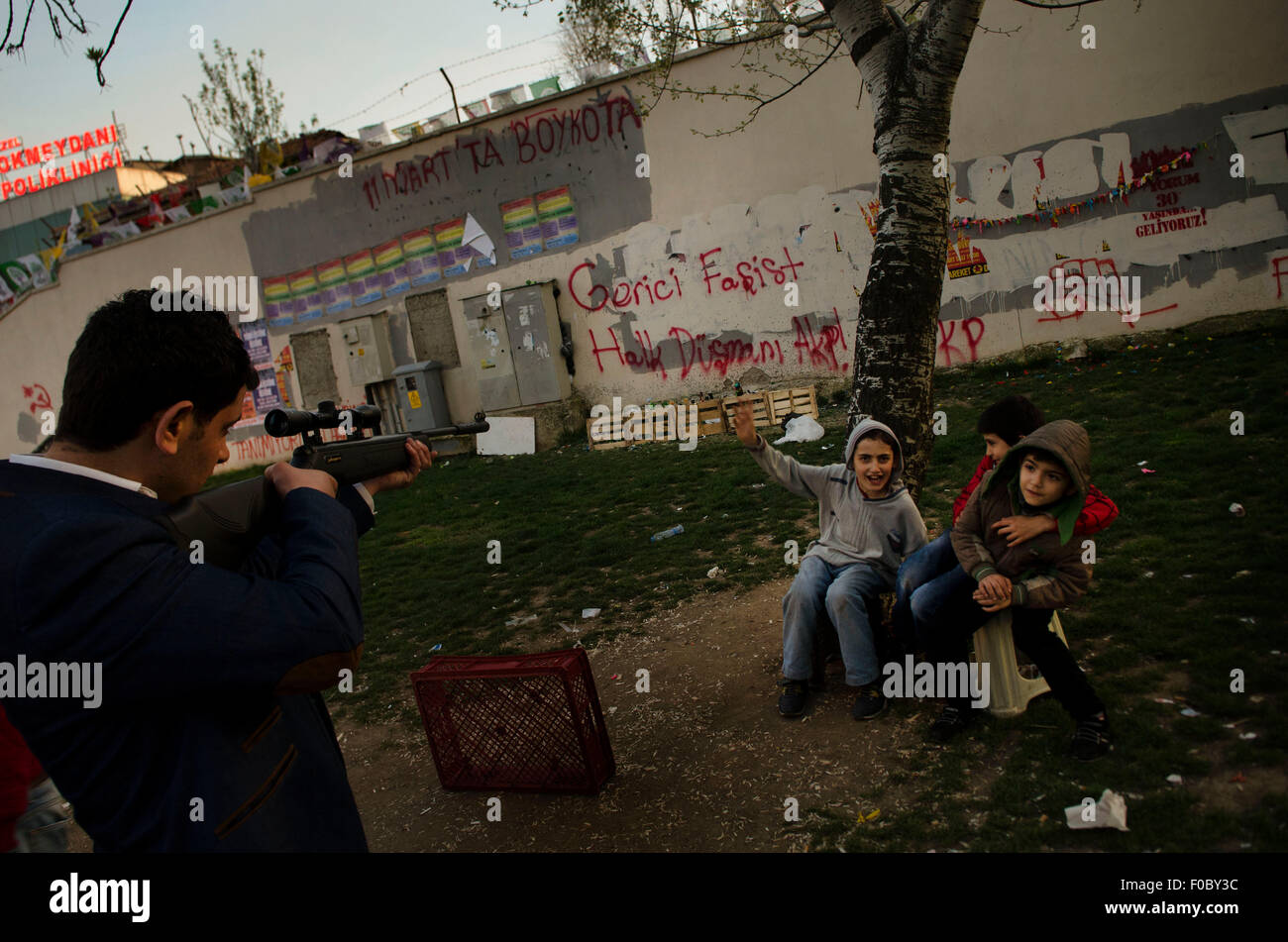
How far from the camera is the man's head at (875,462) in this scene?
13.3 feet

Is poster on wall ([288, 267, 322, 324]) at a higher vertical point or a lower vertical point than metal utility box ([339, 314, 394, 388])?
higher

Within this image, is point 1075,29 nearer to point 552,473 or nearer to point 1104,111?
point 1104,111

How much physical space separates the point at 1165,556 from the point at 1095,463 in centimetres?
182

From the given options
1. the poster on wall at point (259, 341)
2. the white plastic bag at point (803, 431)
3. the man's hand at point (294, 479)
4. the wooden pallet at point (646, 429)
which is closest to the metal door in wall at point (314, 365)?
the poster on wall at point (259, 341)

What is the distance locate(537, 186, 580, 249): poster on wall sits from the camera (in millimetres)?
12805

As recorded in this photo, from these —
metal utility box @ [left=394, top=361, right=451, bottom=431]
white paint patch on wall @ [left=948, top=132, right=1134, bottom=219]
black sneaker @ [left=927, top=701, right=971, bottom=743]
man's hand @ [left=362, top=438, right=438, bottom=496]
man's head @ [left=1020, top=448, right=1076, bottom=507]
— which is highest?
white paint patch on wall @ [left=948, top=132, right=1134, bottom=219]

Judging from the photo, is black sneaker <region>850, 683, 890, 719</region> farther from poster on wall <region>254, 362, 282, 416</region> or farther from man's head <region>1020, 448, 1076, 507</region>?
poster on wall <region>254, 362, 282, 416</region>

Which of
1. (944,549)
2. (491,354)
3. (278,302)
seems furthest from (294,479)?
(278,302)

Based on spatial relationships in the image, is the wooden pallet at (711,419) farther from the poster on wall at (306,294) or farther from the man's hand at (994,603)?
the poster on wall at (306,294)

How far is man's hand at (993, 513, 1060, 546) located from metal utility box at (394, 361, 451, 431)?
11.4 m

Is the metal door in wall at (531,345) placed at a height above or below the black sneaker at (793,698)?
above

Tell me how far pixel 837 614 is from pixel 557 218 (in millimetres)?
10425

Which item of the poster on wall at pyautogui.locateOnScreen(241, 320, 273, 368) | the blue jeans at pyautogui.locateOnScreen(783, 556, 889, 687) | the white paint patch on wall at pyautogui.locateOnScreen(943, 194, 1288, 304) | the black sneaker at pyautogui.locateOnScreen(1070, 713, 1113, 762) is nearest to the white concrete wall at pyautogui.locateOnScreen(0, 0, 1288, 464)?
the white paint patch on wall at pyautogui.locateOnScreen(943, 194, 1288, 304)

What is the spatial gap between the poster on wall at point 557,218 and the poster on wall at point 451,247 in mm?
1526
